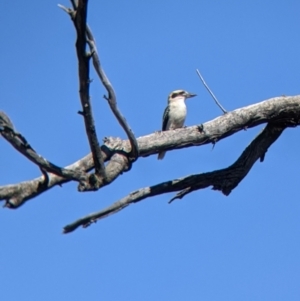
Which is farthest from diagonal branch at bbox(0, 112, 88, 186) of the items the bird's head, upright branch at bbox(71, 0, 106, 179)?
the bird's head

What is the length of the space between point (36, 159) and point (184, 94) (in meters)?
8.25

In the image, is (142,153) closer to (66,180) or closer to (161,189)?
(161,189)

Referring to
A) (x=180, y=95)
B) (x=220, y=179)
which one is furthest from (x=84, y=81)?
(x=180, y=95)

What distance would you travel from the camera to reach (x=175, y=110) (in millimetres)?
12508

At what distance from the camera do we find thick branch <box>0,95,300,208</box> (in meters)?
5.34

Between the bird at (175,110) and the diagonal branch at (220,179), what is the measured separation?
223 inches

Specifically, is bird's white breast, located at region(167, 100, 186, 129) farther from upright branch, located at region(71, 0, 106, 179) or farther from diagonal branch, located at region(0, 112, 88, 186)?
diagonal branch, located at region(0, 112, 88, 186)

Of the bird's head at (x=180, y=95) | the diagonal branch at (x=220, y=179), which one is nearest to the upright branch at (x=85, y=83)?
the diagonal branch at (x=220, y=179)

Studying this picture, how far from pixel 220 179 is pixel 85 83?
2055 mm

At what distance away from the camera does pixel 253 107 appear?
6.56 m

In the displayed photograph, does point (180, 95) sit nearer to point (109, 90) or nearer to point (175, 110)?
point (175, 110)

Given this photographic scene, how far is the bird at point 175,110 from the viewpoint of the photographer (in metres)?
12.4

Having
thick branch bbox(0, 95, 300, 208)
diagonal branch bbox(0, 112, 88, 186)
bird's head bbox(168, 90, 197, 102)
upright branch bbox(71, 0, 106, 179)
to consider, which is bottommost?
diagonal branch bbox(0, 112, 88, 186)

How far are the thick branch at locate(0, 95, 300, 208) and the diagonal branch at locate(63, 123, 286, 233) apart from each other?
0.52 feet
